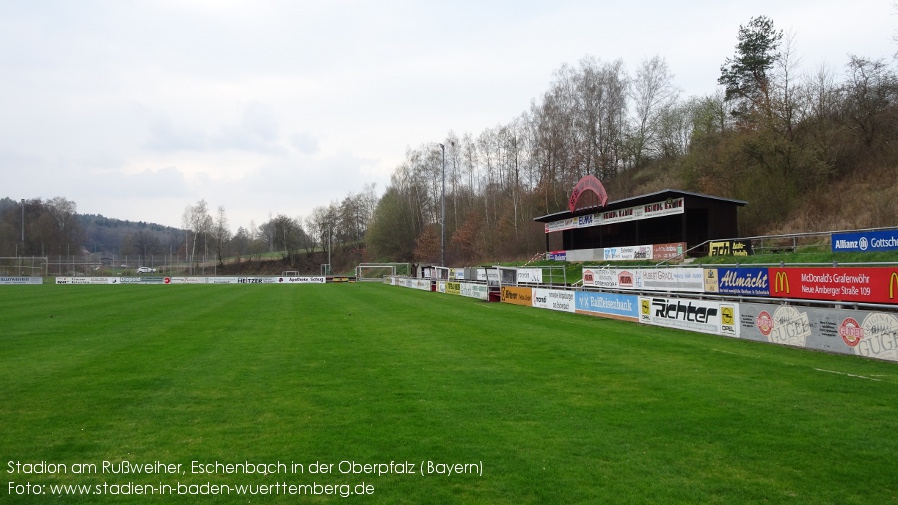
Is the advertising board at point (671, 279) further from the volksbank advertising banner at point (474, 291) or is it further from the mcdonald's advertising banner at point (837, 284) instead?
the volksbank advertising banner at point (474, 291)

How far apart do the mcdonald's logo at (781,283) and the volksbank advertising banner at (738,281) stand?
25 centimetres

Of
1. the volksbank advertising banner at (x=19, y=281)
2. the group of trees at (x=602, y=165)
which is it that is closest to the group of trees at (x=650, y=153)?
the group of trees at (x=602, y=165)

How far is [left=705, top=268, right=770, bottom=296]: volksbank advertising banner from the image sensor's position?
16375 mm

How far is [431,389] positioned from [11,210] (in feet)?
416

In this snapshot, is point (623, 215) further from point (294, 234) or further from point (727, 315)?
point (294, 234)

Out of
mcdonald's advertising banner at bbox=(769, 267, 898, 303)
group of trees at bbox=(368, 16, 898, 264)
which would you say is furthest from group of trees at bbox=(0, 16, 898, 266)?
mcdonald's advertising banner at bbox=(769, 267, 898, 303)

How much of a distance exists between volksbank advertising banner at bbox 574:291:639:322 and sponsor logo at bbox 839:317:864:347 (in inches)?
301

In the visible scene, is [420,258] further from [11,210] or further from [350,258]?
[11,210]

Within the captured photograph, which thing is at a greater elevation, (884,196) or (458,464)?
(884,196)

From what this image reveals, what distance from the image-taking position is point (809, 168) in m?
34.3

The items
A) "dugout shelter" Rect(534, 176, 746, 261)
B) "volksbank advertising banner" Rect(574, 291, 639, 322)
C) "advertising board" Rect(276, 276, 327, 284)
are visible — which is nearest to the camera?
"volksbank advertising banner" Rect(574, 291, 639, 322)

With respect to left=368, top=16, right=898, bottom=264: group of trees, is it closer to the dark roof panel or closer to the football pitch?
the dark roof panel

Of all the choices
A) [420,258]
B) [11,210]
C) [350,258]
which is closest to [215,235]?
[350,258]

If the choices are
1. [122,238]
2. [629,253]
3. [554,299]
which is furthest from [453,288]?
[122,238]
